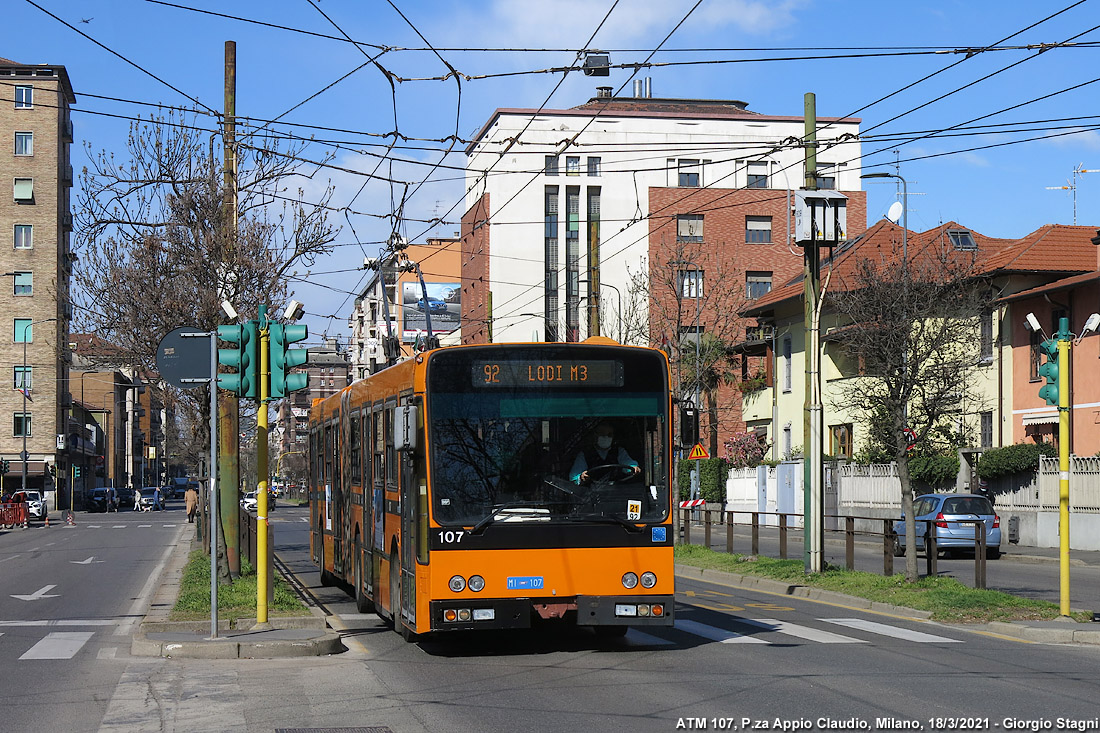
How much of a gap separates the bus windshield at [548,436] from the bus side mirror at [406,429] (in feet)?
0.67

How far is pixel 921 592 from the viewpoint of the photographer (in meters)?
18.1

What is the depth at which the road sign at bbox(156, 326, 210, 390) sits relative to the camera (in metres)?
13.4

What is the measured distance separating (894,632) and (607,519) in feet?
13.9

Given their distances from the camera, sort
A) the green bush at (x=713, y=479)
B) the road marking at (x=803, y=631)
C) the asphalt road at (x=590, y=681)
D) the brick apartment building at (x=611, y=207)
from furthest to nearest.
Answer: the brick apartment building at (x=611, y=207) → the green bush at (x=713, y=479) → the road marking at (x=803, y=631) → the asphalt road at (x=590, y=681)

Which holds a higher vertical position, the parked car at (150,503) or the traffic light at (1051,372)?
the traffic light at (1051,372)

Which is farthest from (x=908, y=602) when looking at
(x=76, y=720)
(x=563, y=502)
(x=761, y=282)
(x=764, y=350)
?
(x=761, y=282)

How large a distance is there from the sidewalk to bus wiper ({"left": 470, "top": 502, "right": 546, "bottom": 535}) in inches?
78.7

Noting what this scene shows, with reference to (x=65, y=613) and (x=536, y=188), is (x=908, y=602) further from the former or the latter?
(x=536, y=188)

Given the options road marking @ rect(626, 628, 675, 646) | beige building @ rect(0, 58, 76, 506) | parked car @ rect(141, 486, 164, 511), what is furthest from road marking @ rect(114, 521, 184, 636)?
parked car @ rect(141, 486, 164, 511)

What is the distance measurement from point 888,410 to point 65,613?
12107mm

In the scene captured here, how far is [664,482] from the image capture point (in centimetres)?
1276

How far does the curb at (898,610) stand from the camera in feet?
46.2

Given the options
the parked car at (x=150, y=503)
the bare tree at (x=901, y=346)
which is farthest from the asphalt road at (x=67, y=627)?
the parked car at (x=150, y=503)

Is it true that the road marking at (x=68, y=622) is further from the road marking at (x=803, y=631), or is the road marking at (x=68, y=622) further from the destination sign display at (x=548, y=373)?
the road marking at (x=803, y=631)
